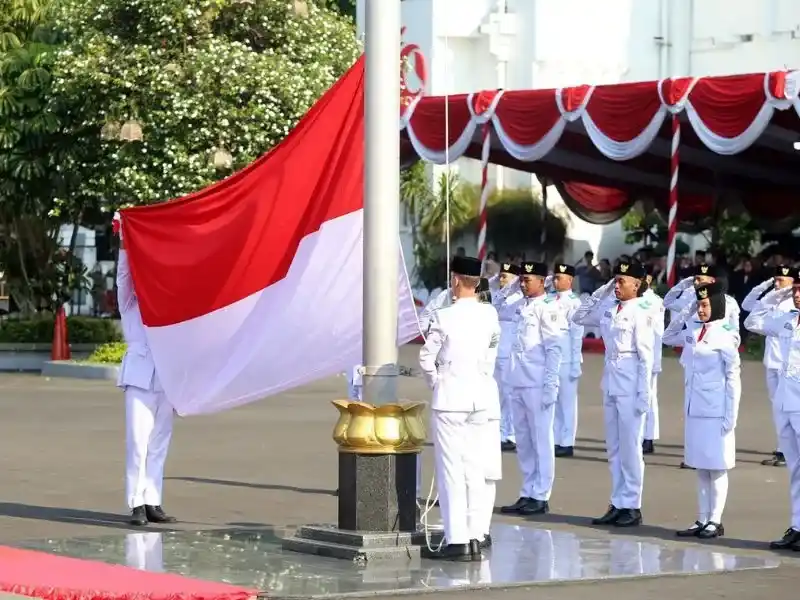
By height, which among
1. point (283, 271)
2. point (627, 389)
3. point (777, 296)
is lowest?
point (627, 389)

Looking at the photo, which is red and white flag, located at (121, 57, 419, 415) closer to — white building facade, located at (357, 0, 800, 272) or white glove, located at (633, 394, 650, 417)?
white glove, located at (633, 394, 650, 417)

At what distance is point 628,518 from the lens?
39.1 feet

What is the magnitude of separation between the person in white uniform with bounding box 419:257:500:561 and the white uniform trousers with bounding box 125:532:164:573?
1.60 meters

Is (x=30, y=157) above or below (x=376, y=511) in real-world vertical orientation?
above

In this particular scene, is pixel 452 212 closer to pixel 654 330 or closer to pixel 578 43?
pixel 578 43

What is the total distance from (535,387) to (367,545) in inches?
135

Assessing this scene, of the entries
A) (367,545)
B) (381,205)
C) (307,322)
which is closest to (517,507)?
(307,322)

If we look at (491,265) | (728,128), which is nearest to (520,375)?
(728,128)

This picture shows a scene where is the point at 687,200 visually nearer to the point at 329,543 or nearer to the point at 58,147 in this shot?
the point at 58,147

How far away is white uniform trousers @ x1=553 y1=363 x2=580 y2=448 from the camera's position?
1612cm

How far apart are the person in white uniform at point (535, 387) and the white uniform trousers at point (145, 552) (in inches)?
112

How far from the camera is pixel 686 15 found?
139 ft

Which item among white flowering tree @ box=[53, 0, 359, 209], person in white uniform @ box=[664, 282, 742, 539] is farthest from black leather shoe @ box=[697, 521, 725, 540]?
white flowering tree @ box=[53, 0, 359, 209]

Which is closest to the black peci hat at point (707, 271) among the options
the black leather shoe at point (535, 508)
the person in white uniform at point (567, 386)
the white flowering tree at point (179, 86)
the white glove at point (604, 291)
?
the white glove at point (604, 291)
